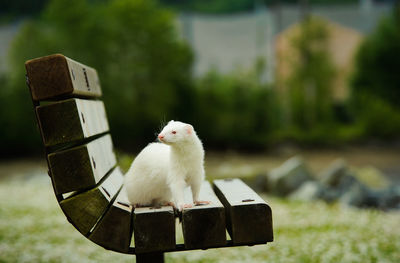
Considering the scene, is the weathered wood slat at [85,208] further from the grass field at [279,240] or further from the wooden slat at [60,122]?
the grass field at [279,240]

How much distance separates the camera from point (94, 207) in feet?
6.44

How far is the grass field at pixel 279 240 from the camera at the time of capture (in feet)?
12.1

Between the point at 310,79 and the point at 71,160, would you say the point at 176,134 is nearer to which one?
the point at 71,160

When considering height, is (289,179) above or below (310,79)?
below

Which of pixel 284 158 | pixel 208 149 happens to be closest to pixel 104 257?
pixel 284 158

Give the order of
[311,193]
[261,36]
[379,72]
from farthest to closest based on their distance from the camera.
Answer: [261,36] → [379,72] → [311,193]

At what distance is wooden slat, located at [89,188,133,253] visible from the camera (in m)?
1.96

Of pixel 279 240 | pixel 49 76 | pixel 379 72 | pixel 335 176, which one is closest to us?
pixel 49 76

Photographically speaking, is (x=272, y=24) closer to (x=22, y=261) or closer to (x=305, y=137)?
(x=305, y=137)

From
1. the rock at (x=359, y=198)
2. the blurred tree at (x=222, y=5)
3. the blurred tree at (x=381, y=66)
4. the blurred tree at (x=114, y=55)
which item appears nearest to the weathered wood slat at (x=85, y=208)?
the rock at (x=359, y=198)

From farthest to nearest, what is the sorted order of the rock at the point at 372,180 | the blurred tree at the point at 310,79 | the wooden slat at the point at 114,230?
the blurred tree at the point at 310,79
the rock at the point at 372,180
the wooden slat at the point at 114,230

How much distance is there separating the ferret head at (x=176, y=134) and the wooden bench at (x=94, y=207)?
35cm

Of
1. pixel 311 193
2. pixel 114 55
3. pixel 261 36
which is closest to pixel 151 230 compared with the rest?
pixel 311 193

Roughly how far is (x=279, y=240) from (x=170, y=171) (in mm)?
2417
